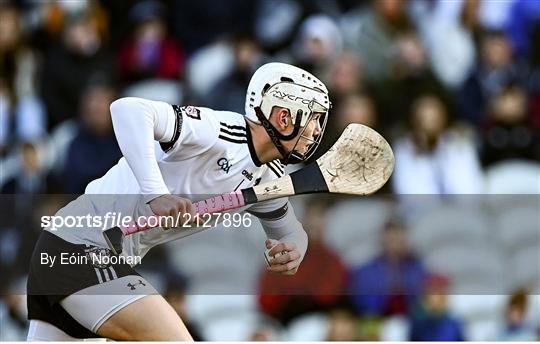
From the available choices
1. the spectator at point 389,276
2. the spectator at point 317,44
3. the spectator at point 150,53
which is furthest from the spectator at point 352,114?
the spectator at point 150,53

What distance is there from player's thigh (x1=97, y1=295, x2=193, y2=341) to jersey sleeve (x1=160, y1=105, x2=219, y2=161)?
0.60 metres

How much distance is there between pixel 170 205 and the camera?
15.7ft

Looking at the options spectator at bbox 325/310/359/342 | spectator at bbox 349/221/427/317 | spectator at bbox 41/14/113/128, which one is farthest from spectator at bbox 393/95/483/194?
spectator at bbox 41/14/113/128

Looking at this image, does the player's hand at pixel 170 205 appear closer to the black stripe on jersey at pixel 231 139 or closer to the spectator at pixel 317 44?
the black stripe on jersey at pixel 231 139

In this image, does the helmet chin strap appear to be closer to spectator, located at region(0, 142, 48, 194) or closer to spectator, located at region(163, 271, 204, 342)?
spectator, located at region(163, 271, 204, 342)

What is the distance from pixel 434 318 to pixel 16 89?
10.7 ft

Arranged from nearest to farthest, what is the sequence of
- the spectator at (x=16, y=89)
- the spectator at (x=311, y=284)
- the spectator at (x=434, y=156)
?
1. the spectator at (x=311, y=284)
2. the spectator at (x=434, y=156)
3. the spectator at (x=16, y=89)

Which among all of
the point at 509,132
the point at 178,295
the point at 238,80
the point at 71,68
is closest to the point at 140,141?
the point at 178,295

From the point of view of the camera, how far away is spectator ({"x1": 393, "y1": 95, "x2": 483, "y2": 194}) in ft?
27.8

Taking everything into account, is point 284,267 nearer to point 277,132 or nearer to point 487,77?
point 277,132

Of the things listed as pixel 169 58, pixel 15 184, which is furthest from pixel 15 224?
pixel 169 58

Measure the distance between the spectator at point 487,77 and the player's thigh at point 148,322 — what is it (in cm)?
464

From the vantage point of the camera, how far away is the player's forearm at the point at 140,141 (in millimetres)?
4863

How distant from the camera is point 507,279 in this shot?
841 centimetres
